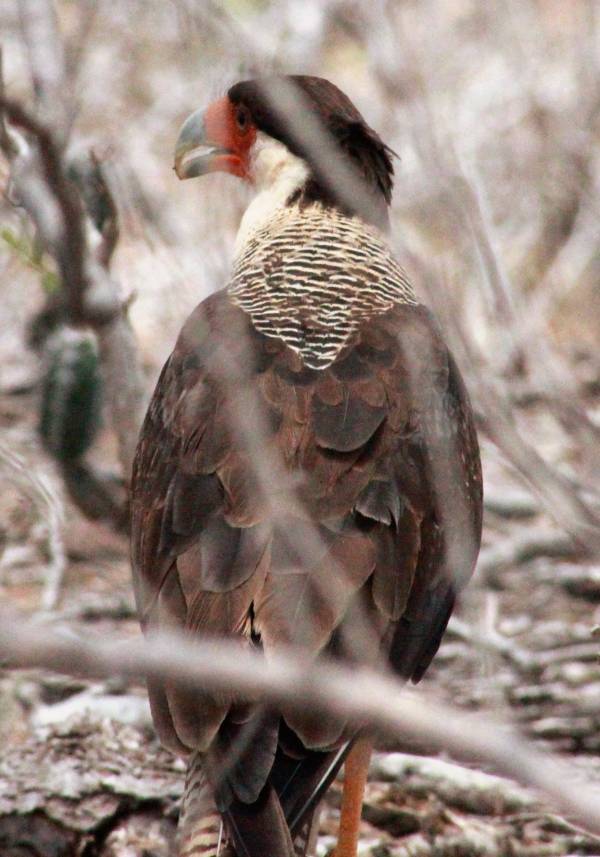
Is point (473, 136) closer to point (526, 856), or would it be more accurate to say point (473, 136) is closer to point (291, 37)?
point (291, 37)

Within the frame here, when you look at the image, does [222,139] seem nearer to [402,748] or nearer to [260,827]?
[402,748]

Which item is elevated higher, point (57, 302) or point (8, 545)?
point (57, 302)

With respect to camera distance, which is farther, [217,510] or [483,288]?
[217,510]

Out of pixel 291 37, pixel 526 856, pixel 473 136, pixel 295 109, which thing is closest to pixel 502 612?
pixel 526 856

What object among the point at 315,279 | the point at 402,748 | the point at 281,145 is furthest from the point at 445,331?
the point at 281,145

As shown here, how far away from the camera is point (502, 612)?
638 cm

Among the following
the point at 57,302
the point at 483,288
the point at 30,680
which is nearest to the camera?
the point at 483,288

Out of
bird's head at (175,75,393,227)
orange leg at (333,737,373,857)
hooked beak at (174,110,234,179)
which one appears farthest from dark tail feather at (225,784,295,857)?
hooked beak at (174,110,234,179)

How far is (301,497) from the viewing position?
3.96 metres

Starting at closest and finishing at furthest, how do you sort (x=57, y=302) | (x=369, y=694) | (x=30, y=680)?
(x=369, y=694) < (x=30, y=680) < (x=57, y=302)

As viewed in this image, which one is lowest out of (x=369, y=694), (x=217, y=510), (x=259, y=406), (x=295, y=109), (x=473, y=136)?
(x=369, y=694)

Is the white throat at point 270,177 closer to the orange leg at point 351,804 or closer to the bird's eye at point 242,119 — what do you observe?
the bird's eye at point 242,119

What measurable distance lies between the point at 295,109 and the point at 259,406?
2.68 ft

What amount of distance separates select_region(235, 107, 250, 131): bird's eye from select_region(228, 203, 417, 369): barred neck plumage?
0.34 metres
